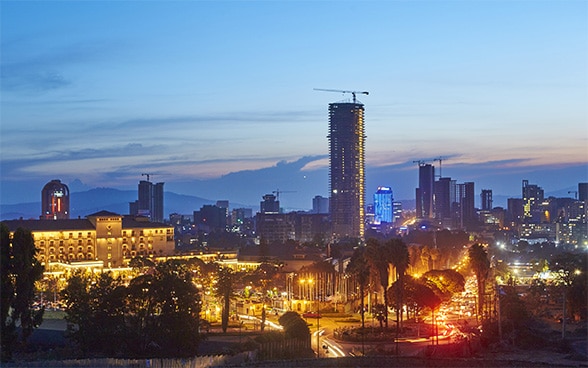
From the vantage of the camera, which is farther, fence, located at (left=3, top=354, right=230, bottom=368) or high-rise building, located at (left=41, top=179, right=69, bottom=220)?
high-rise building, located at (left=41, top=179, right=69, bottom=220)

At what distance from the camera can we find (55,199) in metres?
97.5

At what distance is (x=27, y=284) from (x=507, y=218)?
586ft

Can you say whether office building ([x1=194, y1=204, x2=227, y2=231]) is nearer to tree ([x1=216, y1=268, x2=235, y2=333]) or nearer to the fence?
tree ([x1=216, y1=268, x2=235, y2=333])

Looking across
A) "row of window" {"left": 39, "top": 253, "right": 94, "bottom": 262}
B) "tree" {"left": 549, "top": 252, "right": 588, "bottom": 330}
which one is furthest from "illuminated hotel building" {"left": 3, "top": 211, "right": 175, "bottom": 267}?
"tree" {"left": 549, "top": 252, "right": 588, "bottom": 330}

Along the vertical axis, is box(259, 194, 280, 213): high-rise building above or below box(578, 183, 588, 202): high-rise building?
below

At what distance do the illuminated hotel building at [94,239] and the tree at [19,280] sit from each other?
110ft

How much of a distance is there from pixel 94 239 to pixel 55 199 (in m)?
38.5

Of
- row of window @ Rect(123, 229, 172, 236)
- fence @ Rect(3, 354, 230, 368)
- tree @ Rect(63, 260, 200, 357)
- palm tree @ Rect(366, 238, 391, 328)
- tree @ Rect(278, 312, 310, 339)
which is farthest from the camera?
row of window @ Rect(123, 229, 172, 236)

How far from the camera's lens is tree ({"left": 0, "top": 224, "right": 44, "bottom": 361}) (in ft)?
71.4

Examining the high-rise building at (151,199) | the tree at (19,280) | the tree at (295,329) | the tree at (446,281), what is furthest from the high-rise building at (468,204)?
the tree at (19,280)

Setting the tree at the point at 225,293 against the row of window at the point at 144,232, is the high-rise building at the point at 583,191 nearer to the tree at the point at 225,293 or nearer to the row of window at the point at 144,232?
the row of window at the point at 144,232

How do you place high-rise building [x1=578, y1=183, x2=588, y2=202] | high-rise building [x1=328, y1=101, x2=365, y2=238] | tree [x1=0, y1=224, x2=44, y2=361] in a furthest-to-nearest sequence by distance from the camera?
high-rise building [x1=578, y1=183, x2=588, y2=202] → high-rise building [x1=328, y1=101, x2=365, y2=238] → tree [x1=0, y1=224, x2=44, y2=361]

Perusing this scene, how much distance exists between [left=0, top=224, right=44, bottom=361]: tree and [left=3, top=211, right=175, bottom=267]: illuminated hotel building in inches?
1318

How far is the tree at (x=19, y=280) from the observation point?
71.4ft
